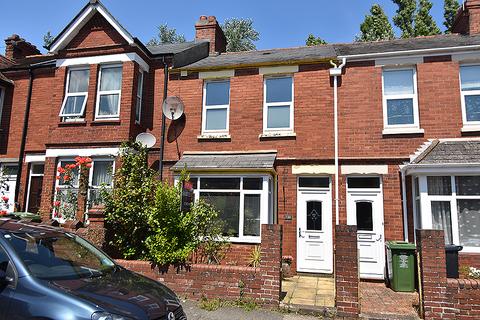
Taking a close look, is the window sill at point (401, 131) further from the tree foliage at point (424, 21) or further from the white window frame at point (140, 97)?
the tree foliage at point (424, 21)

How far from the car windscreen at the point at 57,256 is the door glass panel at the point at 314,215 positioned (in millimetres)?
6678

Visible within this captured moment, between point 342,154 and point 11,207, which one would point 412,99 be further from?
point 11,207

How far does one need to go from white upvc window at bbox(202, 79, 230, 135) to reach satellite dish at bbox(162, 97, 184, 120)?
804mm

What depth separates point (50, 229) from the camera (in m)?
5.00

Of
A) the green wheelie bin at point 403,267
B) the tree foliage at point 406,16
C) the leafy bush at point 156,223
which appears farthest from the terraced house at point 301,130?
the tree foliage at point 406,16

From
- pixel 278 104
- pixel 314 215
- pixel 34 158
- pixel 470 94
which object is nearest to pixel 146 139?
pixel 278 104

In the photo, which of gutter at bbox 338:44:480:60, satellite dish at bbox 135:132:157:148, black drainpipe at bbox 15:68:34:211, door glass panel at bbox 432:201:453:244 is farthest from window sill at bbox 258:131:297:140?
black drainpipe at bbox 15:68:34:211

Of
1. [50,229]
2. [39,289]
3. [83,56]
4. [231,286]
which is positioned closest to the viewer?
[39,289]

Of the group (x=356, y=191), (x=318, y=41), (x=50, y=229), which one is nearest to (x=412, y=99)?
(x=356, y=191)

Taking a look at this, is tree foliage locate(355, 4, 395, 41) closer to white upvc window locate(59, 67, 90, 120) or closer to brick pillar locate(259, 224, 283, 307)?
white upvc window locate(59, 67, 90, 120)

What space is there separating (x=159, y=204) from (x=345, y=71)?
6973mm

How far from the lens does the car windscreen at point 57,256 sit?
159 inches

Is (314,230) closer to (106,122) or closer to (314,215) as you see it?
(314,215)

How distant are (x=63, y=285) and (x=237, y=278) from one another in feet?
12.7
